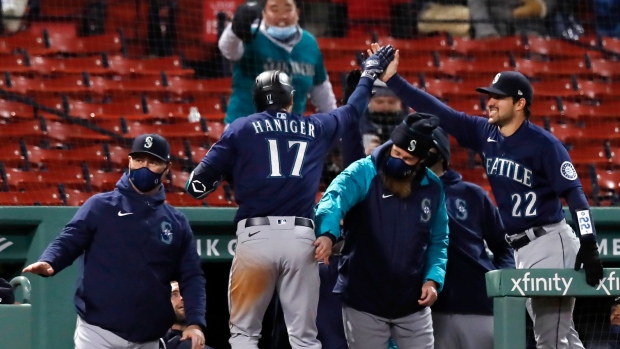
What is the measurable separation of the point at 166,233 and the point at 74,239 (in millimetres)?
433

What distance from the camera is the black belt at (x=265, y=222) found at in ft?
17.8

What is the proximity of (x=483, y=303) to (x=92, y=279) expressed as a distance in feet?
6.61

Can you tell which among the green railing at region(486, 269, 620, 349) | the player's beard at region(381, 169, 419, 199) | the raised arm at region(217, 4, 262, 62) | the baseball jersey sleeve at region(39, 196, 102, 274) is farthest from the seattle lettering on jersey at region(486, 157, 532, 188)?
the raised arm at region(217, 4, 262, 62)

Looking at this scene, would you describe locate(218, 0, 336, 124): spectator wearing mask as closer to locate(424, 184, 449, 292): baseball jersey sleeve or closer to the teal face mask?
the teal face mask

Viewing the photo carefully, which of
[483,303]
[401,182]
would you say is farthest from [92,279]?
[483,303]

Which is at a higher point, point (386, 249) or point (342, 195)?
point (342, 195)

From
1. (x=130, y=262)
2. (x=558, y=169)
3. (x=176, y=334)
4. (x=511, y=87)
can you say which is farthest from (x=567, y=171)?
(x=176, y=334)

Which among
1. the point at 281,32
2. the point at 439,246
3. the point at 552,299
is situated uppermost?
the point at 281,32

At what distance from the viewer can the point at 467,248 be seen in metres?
6.23

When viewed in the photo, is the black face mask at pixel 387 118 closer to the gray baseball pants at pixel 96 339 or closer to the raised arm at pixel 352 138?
the raised arm at pixel 352 138

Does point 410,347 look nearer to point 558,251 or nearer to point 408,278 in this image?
point 408,278

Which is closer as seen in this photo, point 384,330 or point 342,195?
point 342,195

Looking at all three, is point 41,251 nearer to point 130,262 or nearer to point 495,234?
point 130,262

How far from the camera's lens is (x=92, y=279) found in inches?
219
